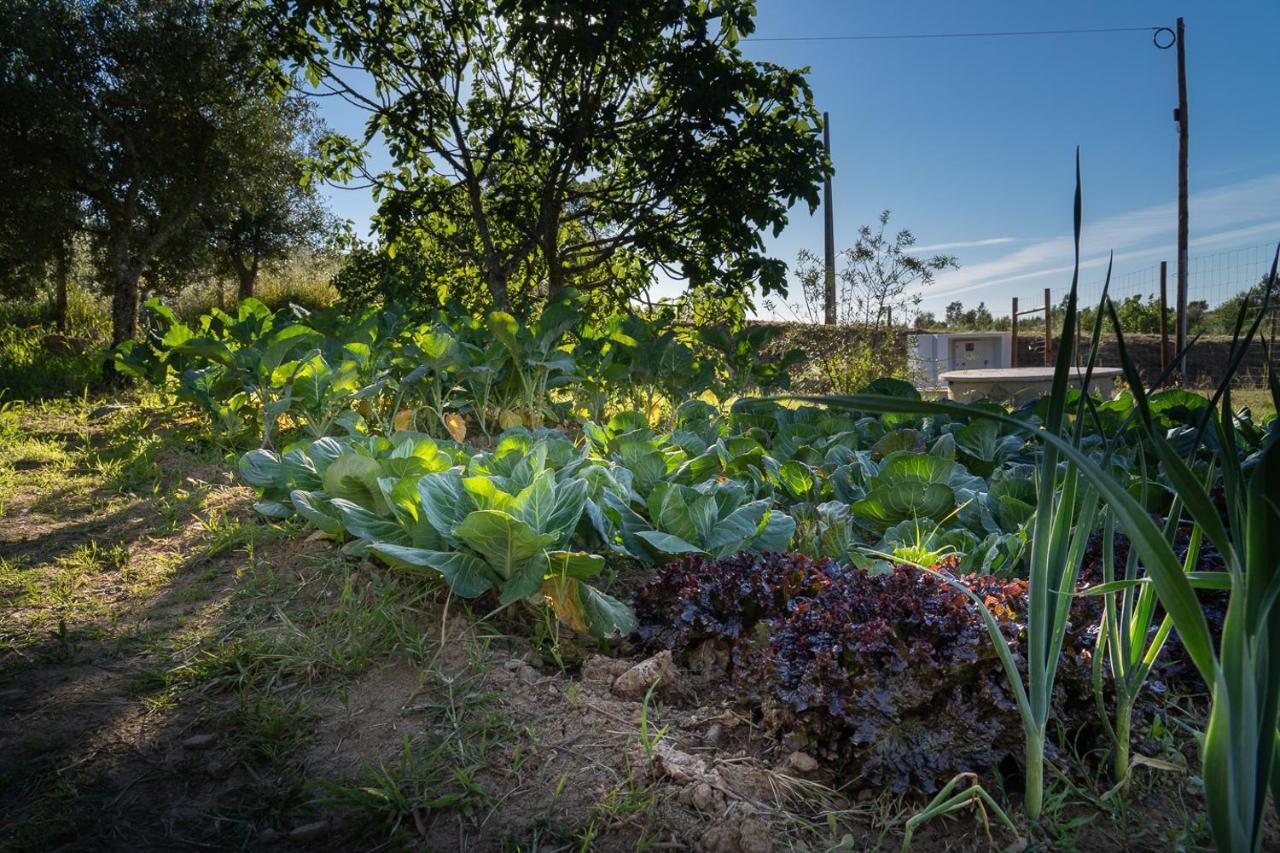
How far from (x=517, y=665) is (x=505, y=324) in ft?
8.71

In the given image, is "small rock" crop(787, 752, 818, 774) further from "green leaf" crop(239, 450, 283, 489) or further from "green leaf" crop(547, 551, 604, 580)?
"green leaf" crop(239, 450, 283, 489)

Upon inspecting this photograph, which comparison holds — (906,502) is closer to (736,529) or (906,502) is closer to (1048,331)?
(736,529)

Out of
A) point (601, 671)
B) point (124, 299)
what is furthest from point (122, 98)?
point (601, 671)

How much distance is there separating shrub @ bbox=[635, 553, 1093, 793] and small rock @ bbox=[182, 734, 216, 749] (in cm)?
100

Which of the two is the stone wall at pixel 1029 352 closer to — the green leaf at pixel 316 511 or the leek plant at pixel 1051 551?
the leek plant at pixel 1051 551

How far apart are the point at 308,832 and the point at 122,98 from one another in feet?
31.6

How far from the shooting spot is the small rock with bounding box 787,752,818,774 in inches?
54.0

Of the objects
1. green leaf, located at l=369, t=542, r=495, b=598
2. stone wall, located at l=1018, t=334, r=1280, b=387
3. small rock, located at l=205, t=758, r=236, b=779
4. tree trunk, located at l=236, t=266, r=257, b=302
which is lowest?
small rock, located at l=205, t=758, r=236, b=779

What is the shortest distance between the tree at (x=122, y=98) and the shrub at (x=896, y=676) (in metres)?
8.63

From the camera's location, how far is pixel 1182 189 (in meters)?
12.0

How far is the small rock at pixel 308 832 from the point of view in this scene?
1.25 metres

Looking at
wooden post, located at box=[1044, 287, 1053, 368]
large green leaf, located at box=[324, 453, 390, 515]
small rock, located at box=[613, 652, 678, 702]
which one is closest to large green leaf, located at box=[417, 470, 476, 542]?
large green leaf, located at box=[324, 453, 390, 515]

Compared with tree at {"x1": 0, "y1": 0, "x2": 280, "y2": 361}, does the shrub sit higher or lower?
lower

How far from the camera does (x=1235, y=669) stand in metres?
0.82
